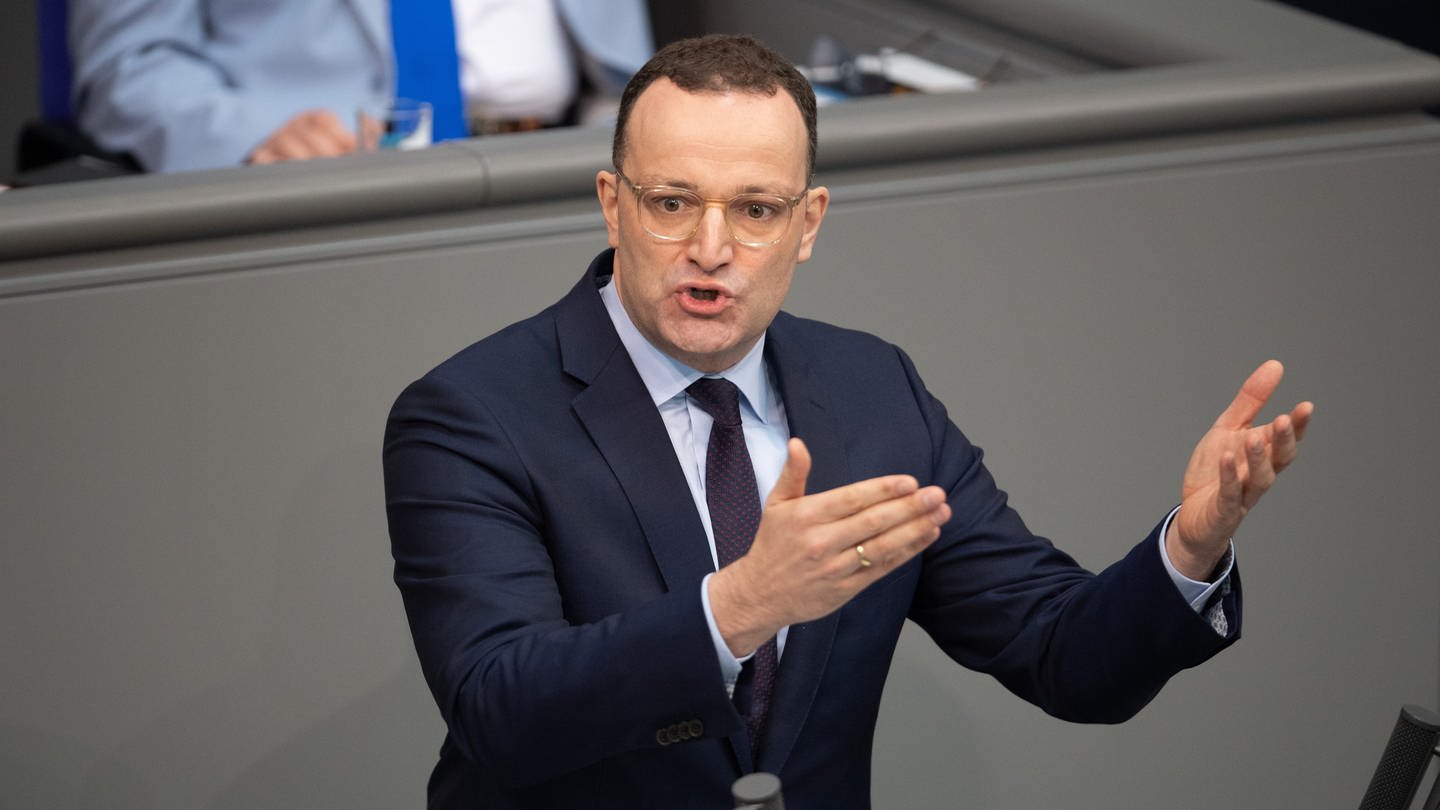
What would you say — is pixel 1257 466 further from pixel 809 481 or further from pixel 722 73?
pixel 722 73

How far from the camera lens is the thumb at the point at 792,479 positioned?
119 cm

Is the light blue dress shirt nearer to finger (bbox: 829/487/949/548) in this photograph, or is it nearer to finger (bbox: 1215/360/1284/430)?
finger (bbox: 1215/360/1284/430)

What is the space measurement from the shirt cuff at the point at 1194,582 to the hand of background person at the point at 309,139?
158 centimetres

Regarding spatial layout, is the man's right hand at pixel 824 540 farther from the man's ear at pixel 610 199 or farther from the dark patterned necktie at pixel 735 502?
the man's ear at pixel 610 199

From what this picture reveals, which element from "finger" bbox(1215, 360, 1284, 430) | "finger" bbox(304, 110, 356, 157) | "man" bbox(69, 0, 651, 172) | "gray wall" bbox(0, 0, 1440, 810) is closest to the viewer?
"finger" bbox(1215, 360, 1284, 430)

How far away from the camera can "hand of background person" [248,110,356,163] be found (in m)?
2.61

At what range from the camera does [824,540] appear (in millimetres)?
1178

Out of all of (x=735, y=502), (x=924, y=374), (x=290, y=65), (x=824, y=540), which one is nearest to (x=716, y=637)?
(x=824, y=540)

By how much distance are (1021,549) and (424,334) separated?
27.7 inches

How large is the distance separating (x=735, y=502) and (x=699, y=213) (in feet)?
0.81

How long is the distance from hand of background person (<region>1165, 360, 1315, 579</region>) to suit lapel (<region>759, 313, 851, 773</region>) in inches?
11.5

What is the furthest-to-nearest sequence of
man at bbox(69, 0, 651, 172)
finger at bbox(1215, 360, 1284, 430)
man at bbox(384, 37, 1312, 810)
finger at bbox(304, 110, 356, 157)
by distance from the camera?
man at bbox(69, 0, 651, 172), finger at bbox(304, 110, 356, 157), finger at bbox(1215, 360, 1284, 430), man at bbox(384, 37, 1312, 810)

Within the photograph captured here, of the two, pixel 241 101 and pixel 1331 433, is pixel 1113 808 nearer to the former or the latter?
pixel 1331 433

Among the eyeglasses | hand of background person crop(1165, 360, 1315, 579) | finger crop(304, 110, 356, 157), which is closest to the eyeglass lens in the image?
the eyeglasses
